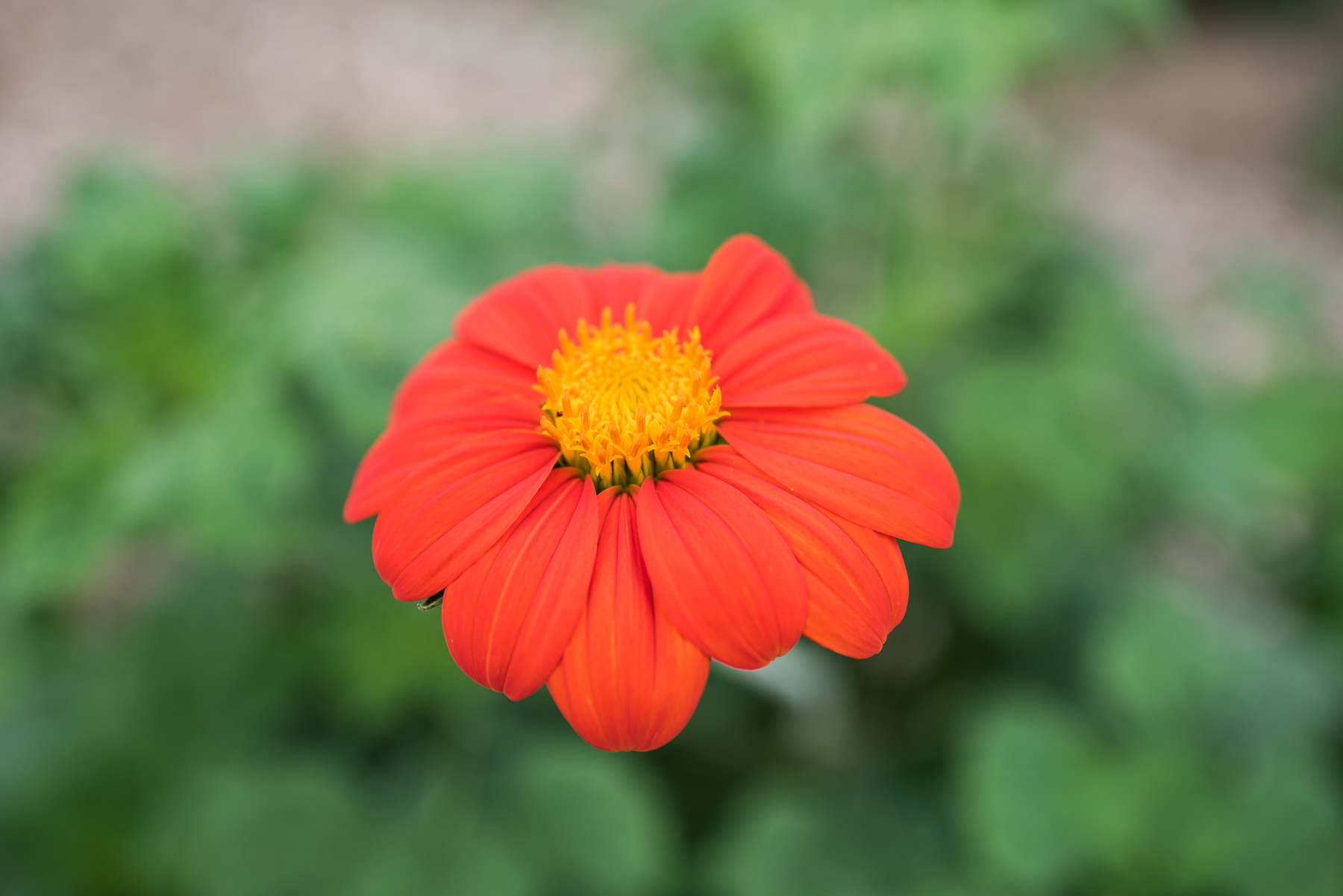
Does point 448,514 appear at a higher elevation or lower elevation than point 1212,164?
lower

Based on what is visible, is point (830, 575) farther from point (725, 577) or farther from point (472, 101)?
point (472, 101)

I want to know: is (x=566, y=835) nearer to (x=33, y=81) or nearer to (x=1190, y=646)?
(x=1190, y=646)

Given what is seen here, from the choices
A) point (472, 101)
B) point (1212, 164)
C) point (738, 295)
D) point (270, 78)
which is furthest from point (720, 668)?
point (270, 78)

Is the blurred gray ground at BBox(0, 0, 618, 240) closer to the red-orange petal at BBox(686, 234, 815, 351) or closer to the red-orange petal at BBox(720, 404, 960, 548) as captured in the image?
the red-orange petal at BBox(686, 234, 815, 351)

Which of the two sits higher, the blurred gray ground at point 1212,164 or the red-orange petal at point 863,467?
the blurred gray ground at point 1212,164

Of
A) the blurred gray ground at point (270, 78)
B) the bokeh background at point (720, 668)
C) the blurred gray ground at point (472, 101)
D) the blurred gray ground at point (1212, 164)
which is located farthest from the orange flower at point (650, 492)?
the blurred gray ground at point (270, 78)

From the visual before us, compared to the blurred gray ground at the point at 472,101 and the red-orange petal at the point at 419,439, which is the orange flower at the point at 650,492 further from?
the blurred gray ground at the point at 472,101

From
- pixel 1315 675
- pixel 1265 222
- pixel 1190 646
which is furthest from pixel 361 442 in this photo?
pixel 1265 222
